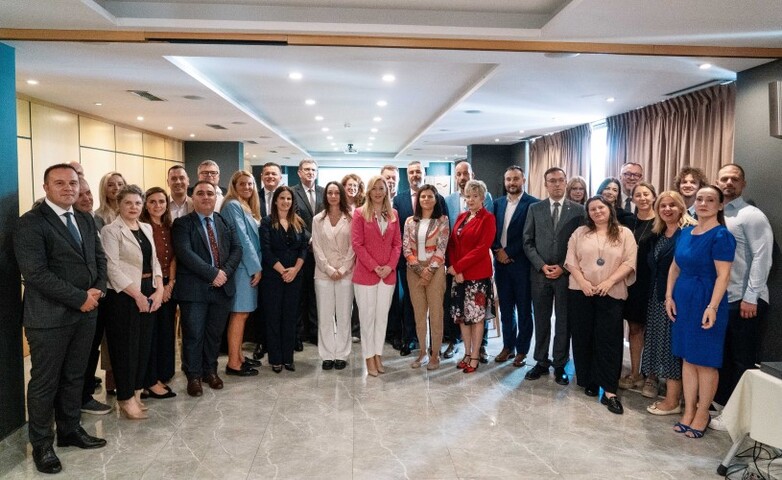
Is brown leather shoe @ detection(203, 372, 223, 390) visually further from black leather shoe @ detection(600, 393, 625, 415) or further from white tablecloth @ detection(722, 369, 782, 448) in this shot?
white tablecloth @ detection(722, 369, 782, 448)

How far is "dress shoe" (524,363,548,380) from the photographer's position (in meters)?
4.55

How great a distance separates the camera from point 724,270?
130 inches

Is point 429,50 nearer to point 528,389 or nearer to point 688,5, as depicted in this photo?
point 688,5

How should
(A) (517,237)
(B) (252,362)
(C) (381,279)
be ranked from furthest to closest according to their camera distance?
(B) (252,362) < (A) (517,237) < (C) (381,279)

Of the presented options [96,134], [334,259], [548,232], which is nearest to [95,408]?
[334,259]

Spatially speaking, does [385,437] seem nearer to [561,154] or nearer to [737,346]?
[737,346]

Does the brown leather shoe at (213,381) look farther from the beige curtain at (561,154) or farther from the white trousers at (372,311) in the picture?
the beige curtain at (561,154)

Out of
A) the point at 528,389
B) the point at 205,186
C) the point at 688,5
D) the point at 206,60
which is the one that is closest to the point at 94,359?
the point at 205,186

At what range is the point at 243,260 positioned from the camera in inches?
175

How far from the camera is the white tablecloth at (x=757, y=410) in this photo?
8.72 feet

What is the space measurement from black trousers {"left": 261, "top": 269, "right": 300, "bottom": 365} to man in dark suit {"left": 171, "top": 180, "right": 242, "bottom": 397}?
0.39 m

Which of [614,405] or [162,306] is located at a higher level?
[162,306]

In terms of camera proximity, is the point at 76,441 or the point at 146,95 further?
the point at 146,95

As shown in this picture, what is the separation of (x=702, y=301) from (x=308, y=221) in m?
3.34
